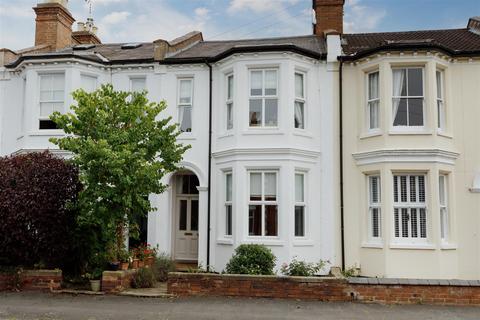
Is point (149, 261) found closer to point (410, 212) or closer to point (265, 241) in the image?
point (265, 241)

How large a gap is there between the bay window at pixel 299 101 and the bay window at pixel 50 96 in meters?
7.97

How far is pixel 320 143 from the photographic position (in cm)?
1552

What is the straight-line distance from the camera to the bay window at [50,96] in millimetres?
16484

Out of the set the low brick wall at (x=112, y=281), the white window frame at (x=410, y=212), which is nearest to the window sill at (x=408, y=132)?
the white window frame at (x=410, y=212)

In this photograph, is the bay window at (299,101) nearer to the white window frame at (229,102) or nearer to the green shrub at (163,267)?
the white window frame at (229,102)

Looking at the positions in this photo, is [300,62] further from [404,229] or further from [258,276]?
[258,276]

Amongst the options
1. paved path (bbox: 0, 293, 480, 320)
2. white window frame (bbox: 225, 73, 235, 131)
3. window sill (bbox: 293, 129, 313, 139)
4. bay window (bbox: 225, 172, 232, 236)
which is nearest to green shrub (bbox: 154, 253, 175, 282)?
bay window (bbox: 225, 172, 232, 236)

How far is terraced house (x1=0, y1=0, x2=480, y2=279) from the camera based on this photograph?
14.4m

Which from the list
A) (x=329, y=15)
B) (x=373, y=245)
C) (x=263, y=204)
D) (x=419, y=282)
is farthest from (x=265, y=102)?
(x=419, y=282)

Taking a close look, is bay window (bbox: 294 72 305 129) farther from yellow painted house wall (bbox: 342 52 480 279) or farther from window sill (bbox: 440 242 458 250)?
window sill (bbox: 440 242 458 250)

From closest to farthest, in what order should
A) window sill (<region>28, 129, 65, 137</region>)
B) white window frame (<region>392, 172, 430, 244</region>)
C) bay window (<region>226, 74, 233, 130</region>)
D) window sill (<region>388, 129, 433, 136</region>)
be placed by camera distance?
white window frame (<region>392, 172, 430, 244</region>)
window sill (<region>388, 129, 433, 136</region>)
bay window (<region>226, 74, 233, 130</region>)
window sill (<region>28, 129, 65, 137</region>)

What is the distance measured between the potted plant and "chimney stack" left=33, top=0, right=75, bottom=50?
11318 mm

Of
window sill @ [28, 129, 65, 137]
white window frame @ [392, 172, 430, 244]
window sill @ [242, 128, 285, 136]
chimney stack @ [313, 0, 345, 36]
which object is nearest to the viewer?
white window frame @ [392, 172, 430, 244]

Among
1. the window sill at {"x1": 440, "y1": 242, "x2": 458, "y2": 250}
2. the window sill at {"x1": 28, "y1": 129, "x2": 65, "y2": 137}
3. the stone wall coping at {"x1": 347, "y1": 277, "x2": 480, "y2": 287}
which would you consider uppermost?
the window sill at {"x1": 28, "y1": 129, "x2": 65, "y2": 137}
